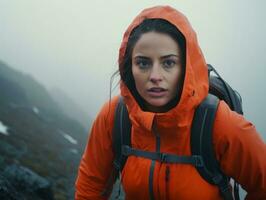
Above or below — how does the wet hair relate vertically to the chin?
above

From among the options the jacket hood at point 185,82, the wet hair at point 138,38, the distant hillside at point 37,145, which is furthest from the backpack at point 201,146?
the distant hillside at point 37,145

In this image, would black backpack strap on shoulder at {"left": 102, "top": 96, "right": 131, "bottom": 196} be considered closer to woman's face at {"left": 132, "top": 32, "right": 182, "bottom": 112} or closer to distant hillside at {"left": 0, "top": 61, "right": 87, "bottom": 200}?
woman's face at {"left": 132, "top": 32, "right": 182, "bottom": 112}

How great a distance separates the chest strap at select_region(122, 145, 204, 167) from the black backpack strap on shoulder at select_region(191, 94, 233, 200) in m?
0.05

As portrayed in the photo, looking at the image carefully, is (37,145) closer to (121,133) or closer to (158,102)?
(121,133)

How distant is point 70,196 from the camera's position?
3209 cm

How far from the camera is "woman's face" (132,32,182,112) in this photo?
3973 millimetres

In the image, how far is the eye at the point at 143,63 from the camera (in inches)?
160

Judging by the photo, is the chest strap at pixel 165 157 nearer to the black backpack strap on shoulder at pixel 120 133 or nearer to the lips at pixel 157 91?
the black backpack strap on shoulder at pixel 120 133

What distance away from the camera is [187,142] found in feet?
13.1

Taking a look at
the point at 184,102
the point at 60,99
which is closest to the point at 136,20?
the point at 184,102

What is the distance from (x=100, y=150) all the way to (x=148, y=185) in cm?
81

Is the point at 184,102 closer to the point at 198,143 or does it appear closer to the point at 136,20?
the point at 198,143

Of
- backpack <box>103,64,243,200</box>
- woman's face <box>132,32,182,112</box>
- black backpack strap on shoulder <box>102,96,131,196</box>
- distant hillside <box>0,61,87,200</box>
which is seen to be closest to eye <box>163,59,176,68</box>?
woman's face <box>132,32,182,112</box>

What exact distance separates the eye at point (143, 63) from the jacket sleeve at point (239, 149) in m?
0.87
